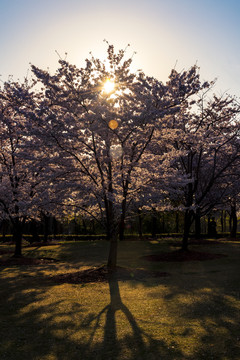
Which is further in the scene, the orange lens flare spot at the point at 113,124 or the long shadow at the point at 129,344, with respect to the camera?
the orange lens flare spot at the point at 113,124

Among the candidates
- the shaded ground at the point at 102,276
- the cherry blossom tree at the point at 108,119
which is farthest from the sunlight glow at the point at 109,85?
the shaded ground at the point at 102,276

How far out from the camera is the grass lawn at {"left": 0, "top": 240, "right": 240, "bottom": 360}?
6.70 metres

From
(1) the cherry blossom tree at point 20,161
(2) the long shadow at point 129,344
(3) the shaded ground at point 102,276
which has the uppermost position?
Answer: (1) the cherry blossom tree at point 20,161

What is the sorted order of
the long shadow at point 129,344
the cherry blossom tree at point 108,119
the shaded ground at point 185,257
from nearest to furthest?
the long shadow at point 129,344 → the cherry blossom tree at point 108,119 → the shaded ground at point 185,257

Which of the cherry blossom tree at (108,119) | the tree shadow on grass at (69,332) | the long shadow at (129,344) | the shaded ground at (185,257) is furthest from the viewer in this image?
the shaded ground at (185,257)

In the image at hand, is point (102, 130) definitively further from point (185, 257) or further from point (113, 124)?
point (185, 257)

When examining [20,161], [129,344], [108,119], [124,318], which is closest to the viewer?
[129,344]

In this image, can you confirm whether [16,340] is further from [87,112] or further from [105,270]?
[87,112]

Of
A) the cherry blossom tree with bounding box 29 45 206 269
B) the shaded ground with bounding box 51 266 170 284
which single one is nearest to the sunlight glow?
the cherry blossom tree with bounding box 29 45 206 269

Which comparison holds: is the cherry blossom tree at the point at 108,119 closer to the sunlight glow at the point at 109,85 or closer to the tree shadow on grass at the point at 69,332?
the sunlight glow at the point at 109,85

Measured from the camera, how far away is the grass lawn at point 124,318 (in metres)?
6.70

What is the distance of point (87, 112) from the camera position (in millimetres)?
14852

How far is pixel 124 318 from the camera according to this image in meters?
8.80

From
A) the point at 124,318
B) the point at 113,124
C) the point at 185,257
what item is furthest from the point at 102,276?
the point at 185,257
